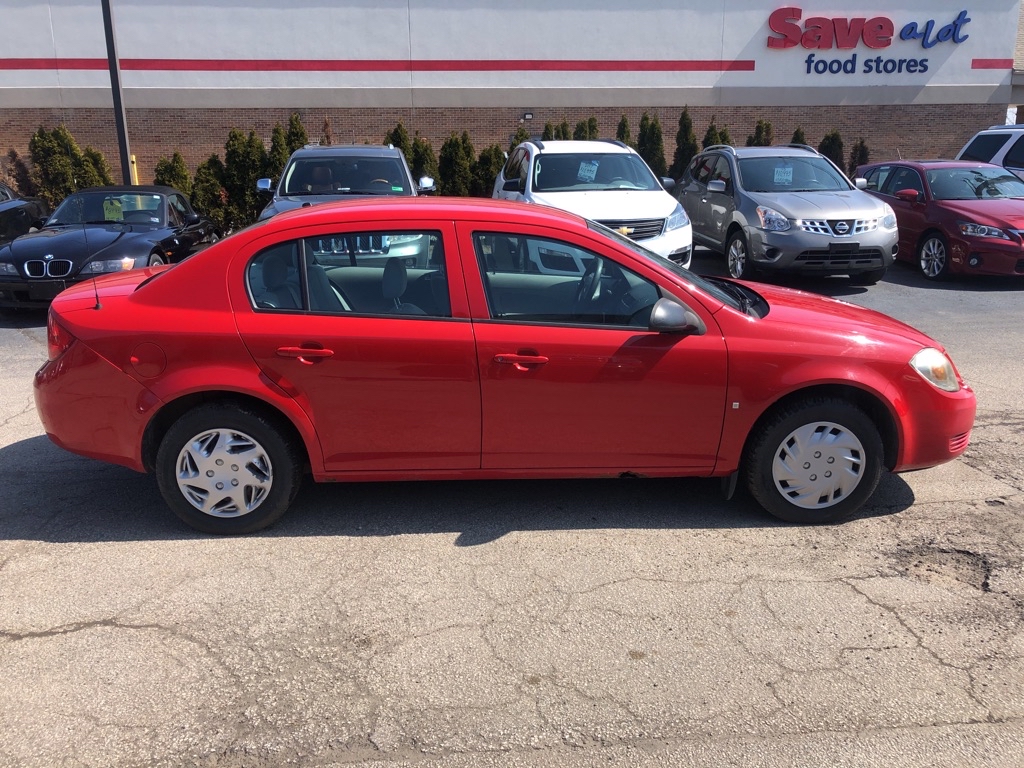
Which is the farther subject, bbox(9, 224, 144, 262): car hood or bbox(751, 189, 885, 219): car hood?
bbox(751, 189, 885, 219): car hood

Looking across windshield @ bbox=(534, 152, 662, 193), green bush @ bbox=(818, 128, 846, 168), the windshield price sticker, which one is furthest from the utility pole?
green bush @ bbox=(818, 128, 846, 168)

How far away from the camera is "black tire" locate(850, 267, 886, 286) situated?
11.0 meters

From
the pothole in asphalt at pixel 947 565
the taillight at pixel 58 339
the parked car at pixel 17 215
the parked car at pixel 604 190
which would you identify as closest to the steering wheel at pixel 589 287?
the pothole in asphalt at pixel 947 565

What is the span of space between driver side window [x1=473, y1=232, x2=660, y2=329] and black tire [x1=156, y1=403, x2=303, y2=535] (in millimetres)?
1309

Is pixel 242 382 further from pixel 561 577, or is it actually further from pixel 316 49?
pixel 316 49

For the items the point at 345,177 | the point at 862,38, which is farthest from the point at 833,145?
the point at 345,177

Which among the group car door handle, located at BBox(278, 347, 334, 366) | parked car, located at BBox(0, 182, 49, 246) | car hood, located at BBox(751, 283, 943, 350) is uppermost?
car hood, located at BBox(751, 283, 943, 350)

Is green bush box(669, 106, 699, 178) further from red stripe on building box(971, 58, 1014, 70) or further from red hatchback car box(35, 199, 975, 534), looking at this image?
red hatchback car box(35, 199, 975, 534)

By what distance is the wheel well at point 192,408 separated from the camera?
4266 mm

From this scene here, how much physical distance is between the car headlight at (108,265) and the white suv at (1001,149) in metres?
13.0

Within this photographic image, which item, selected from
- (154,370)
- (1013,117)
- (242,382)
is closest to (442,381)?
(242,382)

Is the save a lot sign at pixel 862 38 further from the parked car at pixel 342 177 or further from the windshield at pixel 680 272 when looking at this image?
the windshield at pixel 680 272

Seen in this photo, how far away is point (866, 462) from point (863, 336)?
0.63 metres

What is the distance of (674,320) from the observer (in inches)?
165
